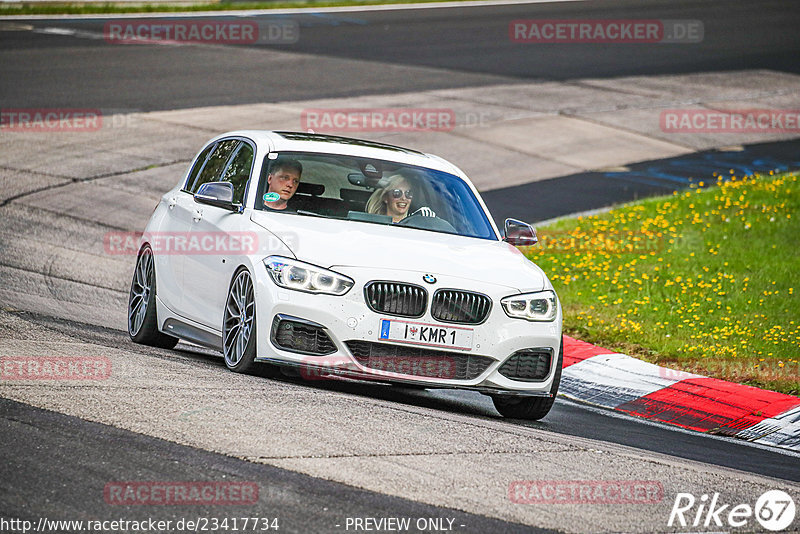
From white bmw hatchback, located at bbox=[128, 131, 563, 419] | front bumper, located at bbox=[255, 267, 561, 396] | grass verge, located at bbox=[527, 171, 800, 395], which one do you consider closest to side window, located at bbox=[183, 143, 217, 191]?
white bmw hatchback, located at bbox=[128, 131, 563, 419]

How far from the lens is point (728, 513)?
598cm

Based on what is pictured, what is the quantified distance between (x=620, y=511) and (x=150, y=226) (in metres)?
5.48

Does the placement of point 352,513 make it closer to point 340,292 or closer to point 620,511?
point 620,511

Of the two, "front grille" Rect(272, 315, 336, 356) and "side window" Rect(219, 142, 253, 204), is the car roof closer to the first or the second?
"side window" Rect(219, 142, 253, 204)

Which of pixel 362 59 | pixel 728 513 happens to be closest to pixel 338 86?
pixel 362 59

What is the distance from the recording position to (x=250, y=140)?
31.1 ft

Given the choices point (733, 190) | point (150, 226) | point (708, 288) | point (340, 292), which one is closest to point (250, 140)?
point (150, 226)

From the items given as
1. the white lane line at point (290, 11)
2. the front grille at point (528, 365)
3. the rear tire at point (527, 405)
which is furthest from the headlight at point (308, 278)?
the white lane line at point (290, 11)

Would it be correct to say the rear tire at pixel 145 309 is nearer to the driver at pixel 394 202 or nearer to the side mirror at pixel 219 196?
the side mirror at pixel 219 196

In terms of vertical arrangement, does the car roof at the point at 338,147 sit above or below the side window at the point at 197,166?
above

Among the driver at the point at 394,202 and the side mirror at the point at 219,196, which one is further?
the driver at the point at 394,202

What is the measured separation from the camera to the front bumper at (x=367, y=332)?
7617 mm

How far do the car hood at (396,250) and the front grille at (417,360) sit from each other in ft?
1.63


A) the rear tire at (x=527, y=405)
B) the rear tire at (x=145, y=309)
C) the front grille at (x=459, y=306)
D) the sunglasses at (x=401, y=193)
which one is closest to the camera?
the front grille at (x=459, y=306)
